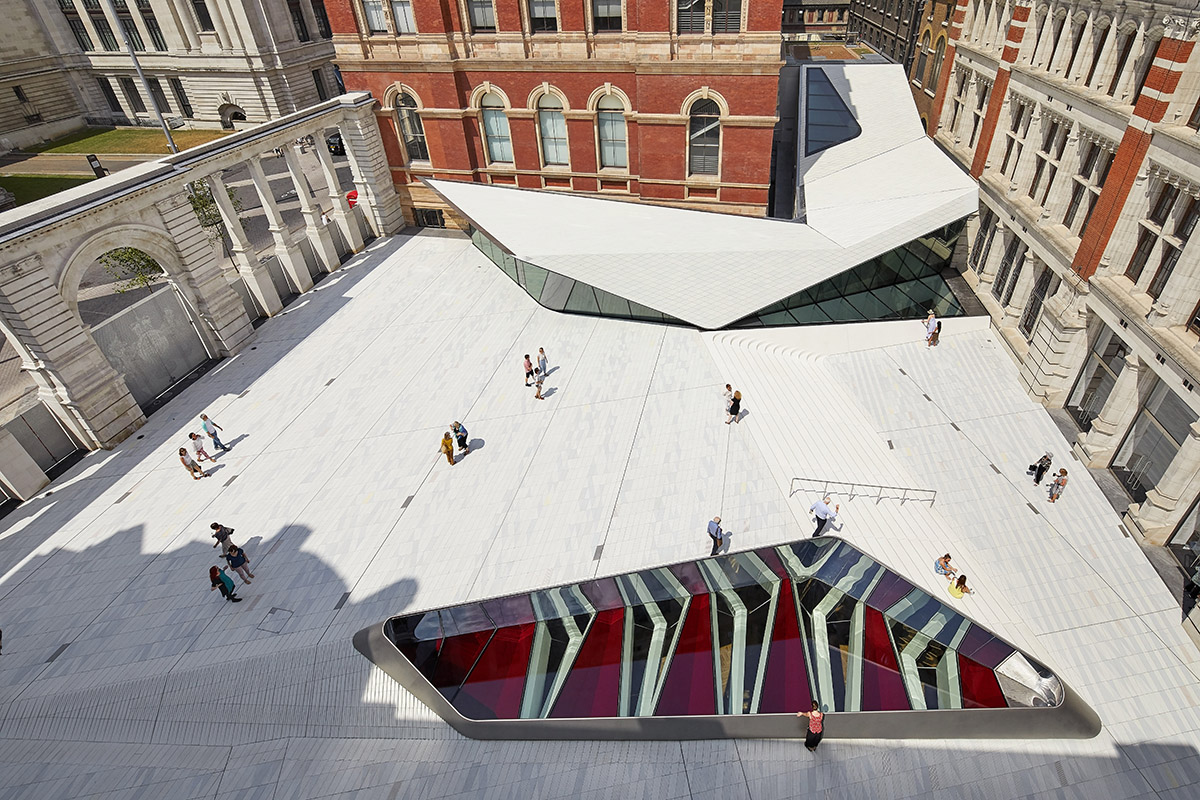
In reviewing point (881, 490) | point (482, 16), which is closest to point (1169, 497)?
point (881, 490)

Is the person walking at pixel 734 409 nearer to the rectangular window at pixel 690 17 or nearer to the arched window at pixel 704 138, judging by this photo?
the arched window at pixel 704 138

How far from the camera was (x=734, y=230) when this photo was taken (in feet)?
88.5

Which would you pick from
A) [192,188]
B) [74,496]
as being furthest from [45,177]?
[74,496]

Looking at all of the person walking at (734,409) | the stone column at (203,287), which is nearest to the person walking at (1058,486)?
the person walking at (734,409)

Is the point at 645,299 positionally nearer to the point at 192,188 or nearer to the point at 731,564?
the point at 731,564

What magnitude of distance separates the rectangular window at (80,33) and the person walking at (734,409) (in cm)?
6833

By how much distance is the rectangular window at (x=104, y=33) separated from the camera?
52781 millimetres

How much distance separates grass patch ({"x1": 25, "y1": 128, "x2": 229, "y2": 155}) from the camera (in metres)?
50.4

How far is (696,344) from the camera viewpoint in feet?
74.1

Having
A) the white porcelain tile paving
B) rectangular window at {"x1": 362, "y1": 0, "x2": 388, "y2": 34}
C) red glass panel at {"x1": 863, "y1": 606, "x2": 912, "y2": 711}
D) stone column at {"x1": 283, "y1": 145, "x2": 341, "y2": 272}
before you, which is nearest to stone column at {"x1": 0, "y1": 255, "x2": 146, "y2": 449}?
the white porcelain tile paving

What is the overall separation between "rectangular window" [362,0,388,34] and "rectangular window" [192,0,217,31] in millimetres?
29492

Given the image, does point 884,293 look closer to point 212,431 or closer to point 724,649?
point 724,649

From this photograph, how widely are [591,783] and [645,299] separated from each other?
52.7 feet

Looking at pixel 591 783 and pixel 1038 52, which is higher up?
pixel 1038 52
